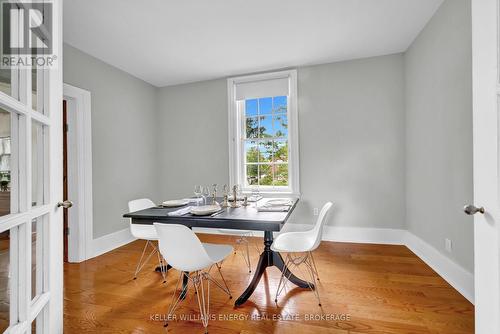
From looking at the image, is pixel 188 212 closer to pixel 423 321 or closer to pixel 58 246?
pixel 58 246

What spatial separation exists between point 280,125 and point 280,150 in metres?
0.41

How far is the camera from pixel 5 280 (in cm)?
70

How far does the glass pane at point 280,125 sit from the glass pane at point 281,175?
0.51 m

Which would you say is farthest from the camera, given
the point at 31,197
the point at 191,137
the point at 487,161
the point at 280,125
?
the point at 191,137

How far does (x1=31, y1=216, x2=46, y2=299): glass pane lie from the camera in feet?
2.76

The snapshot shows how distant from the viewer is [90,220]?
3.08m

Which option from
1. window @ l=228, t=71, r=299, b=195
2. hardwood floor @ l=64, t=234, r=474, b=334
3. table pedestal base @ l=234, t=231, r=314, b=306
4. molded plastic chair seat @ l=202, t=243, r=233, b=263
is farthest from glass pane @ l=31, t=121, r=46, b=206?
window @ l=228, t=71, r=299, b=195

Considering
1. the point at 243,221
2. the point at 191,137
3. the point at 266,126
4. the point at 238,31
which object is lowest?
the point at 243,221

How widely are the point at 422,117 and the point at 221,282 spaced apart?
9.71 ft

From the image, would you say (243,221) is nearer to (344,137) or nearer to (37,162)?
(37,162)

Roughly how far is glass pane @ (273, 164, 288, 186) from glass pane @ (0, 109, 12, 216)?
130 inches

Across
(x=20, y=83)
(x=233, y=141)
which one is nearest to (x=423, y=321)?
(x=20, y=83)

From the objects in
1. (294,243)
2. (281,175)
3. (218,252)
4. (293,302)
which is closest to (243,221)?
(218,252)

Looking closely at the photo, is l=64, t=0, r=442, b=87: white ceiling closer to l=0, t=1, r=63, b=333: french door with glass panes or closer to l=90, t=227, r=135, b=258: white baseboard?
l=0, t=1, r=63, b=333: french door with glass panes
